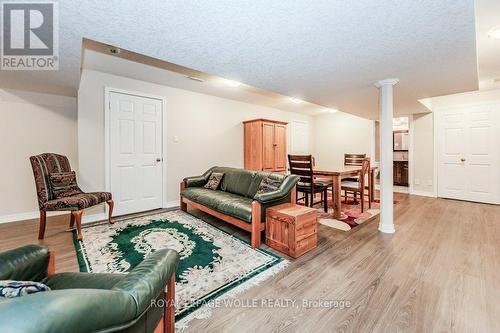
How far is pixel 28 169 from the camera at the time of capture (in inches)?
143

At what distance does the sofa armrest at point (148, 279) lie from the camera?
30.9 inches

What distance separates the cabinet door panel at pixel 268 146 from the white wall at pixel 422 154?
3.70m

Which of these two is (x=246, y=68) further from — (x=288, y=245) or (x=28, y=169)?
(x=28, y=169)

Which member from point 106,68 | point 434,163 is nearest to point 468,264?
point 434,163

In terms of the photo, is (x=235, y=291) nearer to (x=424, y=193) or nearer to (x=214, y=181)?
(x=214, y=181)

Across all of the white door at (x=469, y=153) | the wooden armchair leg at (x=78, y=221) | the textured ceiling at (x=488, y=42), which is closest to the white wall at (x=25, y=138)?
the wooden armchair leg at (x=78, y=221)

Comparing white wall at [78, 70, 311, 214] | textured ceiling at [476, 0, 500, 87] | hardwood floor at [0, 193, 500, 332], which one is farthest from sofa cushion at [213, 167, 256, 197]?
textured ceiling at [476, 0, 500, 87]

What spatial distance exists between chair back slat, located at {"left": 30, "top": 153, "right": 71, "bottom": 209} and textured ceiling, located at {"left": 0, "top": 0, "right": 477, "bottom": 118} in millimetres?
1036

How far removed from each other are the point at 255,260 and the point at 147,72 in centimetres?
327

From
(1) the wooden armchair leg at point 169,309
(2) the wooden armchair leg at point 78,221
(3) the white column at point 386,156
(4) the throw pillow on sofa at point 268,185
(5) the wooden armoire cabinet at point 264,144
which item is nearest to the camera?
(1) the wooden armchair leg at point 169,309

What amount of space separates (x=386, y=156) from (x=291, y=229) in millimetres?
1805

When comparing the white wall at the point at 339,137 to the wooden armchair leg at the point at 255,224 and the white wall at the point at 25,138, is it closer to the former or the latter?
the wooden armchair leg at the point at 255,224

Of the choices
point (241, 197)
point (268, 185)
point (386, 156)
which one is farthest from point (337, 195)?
point (241, 197)

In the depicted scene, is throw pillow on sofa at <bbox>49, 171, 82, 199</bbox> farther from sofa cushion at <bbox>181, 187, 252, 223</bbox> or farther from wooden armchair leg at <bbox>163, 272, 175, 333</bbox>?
wooden armchair leg at <bbox>163, 272, 175, 333</bbox>
